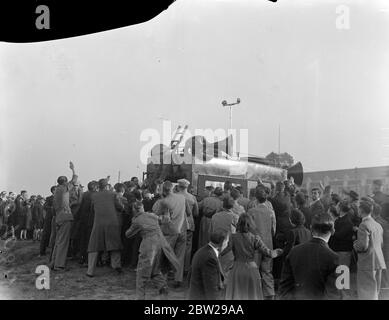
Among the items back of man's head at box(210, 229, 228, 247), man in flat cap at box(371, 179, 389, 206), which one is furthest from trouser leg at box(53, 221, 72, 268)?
man in flat cap at box(371, 179, 389, 206)

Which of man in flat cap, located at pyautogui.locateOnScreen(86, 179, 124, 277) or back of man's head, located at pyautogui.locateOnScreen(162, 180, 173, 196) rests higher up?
back of man's head, located at pyautogui.locateOnScreen(162, 180, 173, 196)

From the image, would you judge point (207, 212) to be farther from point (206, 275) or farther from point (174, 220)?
point (206, 275)

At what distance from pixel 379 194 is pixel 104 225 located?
442cm

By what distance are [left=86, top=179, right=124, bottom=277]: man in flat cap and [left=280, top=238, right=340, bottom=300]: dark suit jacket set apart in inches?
142

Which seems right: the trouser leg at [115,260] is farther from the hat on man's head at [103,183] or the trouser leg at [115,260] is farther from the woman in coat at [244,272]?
the woman in coat at [244,272]

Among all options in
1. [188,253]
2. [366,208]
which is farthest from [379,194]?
[188,253]

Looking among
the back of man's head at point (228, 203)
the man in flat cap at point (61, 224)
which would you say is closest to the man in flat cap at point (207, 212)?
the back of man's head at point (228, 203)

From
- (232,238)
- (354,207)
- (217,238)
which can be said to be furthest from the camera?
(354,207)

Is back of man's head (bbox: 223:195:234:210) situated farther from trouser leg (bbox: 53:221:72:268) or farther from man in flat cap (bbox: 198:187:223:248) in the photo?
trouser leg (bbox: 53:221:72:268)

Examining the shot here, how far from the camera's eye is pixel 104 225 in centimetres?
666

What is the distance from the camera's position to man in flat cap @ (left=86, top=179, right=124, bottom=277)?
6629mm
